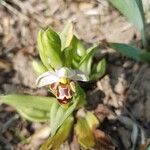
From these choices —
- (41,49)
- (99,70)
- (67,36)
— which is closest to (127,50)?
(99,70)

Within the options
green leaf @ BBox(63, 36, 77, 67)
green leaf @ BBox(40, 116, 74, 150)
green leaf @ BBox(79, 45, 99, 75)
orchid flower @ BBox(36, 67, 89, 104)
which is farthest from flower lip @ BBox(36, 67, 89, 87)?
green leaf @ BBox(40, 116, 74, 150)

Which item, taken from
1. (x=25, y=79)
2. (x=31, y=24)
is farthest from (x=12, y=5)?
(x=25, y=79)

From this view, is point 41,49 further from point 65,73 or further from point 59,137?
point 59,137

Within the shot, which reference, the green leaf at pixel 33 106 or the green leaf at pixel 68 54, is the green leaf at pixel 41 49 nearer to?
the green leaf at pixel 68 54

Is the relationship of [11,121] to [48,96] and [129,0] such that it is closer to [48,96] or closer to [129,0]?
[48,96]

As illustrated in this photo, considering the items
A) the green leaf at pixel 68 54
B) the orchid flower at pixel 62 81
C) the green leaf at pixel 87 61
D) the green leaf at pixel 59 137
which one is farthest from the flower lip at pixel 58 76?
the green leaf at pixel 59 137

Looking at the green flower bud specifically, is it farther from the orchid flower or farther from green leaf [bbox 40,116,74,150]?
green leaf [bbox 40,116,74,150]
